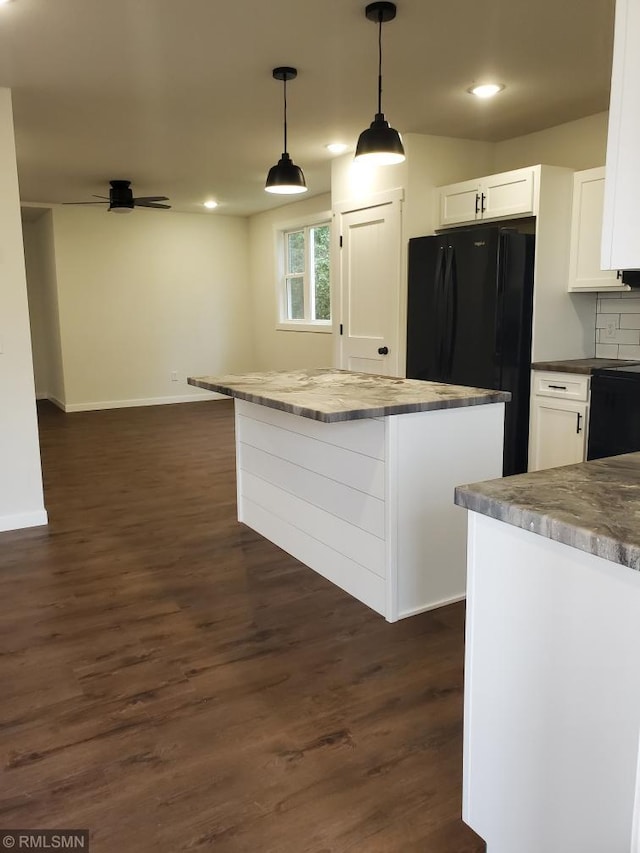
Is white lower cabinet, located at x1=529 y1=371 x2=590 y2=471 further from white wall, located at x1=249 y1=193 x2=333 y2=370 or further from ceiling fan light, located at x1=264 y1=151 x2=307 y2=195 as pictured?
white wall, located at x1=249 y1=193 x2=333 y2=370

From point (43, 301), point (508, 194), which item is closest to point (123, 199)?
point (43, 301)

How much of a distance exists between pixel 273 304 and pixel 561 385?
205 inches

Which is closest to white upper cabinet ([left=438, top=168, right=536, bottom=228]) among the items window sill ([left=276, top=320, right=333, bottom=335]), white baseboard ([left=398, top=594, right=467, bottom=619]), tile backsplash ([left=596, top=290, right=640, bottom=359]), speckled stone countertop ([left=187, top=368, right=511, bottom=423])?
tile backsplash ([left=596, top=290, right=640, bottom=359])

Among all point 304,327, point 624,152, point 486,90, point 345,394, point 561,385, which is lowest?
point 561,385

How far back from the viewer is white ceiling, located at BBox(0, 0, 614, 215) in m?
2.85

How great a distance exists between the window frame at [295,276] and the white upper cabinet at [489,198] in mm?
2744

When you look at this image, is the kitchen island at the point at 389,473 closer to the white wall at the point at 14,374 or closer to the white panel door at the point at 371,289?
the white wall at the point at 14,374

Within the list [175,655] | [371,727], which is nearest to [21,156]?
[175,655]

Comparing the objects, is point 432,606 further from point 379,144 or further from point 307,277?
point 307,277

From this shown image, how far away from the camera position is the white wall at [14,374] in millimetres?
3667

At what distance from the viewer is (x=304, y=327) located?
315 inches

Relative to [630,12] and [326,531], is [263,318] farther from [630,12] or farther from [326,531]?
[630,12]

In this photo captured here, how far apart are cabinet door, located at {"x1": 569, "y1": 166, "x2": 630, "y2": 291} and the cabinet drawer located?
1.96ft

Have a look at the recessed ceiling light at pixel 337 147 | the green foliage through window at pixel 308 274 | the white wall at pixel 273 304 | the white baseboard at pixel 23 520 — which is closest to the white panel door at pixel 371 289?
the recessed ceiling light at pixel 337 147
